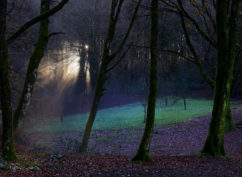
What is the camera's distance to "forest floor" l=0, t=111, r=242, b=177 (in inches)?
320

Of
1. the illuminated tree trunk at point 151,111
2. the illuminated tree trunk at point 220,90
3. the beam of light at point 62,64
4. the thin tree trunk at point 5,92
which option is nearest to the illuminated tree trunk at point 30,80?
the thin tree trunk at point 5,92

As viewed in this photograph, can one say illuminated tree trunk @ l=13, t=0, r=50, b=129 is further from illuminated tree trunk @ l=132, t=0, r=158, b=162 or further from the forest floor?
illuminated tree trunk @ l=132, t=0, r=158, b=162

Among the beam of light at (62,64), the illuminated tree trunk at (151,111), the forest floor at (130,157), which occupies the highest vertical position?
the beam of light at (62,64)

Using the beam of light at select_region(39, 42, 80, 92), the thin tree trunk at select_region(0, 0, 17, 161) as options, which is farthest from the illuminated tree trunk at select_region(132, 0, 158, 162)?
the beam of light at select_region(39, 42, 80, 92)

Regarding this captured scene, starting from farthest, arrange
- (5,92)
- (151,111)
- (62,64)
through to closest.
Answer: (62,64)
(151,111)
(5,92)

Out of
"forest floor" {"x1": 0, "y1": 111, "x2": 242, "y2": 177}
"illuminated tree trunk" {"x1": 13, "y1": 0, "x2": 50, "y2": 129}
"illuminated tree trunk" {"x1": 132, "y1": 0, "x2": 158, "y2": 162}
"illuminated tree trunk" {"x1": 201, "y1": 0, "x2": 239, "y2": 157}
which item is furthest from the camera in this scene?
"illuminated tree trunk" {"x1": 13, "y1": 0, "x2": 50, "y2": 129}

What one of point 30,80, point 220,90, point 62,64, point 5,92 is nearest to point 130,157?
point 220,90

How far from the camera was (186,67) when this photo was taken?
47.0 m

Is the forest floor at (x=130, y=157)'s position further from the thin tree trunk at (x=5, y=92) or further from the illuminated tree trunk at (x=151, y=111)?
the thin tree trunk at (x=5, y=92)

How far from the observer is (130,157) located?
12.8 m

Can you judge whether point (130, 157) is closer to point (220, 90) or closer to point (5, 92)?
point (220, 90)

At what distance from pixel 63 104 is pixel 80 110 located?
492 cm

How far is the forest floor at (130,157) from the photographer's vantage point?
8125 mm

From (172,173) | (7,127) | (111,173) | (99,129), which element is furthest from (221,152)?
(99,129)
